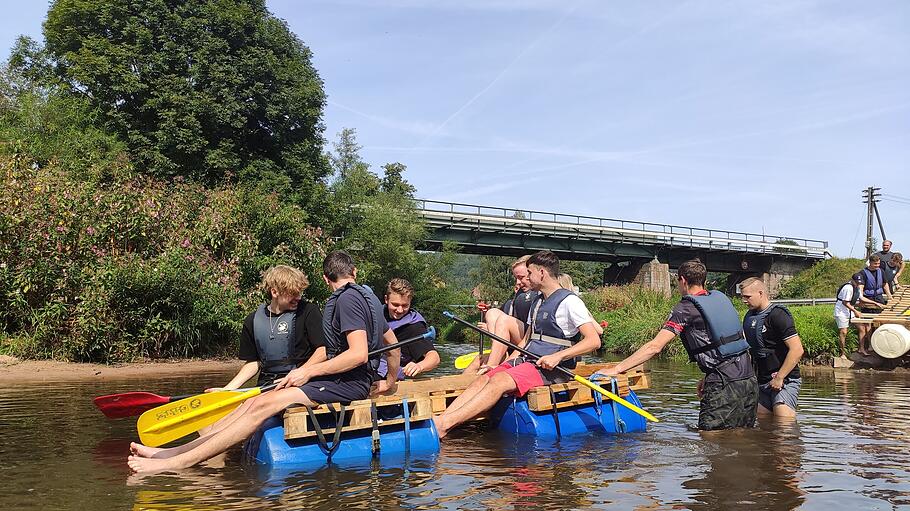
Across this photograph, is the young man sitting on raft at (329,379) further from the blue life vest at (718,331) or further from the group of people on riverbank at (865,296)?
the group of people on riverbank at (865,296)

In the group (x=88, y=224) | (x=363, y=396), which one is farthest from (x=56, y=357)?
(x=363, y=396)

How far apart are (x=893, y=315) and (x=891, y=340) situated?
0.80 metres

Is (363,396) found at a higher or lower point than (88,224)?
lower

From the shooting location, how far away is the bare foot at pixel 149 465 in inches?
245

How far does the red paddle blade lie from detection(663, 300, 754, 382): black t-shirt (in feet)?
16.9

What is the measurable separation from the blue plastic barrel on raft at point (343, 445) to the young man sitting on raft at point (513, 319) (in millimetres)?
1942

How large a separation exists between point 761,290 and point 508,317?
9.11 feet

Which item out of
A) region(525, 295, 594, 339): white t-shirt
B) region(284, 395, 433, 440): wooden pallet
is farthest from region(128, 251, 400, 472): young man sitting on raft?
region(525, 295, 594, 339): white t-shirt

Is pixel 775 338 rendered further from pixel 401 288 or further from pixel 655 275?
pixel 655 275

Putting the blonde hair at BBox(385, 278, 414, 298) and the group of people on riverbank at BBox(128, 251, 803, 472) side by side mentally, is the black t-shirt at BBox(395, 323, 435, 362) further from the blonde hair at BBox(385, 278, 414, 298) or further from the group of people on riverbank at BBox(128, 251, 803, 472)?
the blonde hair at BBox(385, 278, 414, 298)

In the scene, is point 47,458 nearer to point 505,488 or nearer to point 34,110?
point 505,488

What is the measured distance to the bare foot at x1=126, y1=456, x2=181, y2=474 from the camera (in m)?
6.22

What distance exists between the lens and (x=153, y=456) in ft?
21.1

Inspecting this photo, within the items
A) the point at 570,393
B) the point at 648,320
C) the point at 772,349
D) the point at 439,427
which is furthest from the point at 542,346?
the point at 648,320
